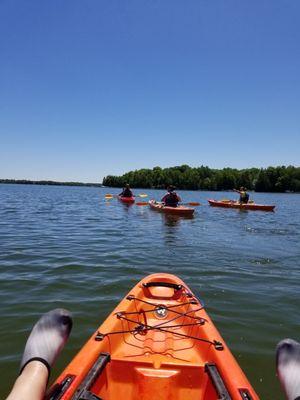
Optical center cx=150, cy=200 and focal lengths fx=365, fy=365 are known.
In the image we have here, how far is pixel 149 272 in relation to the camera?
837 centimetres

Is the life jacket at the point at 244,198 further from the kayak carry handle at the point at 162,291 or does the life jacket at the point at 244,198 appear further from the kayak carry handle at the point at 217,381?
the kayak carry handle at the point at 217,381

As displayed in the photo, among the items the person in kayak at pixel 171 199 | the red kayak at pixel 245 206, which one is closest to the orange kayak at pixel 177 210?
the person in kayak at pixel 171 199

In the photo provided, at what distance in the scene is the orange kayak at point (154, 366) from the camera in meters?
2.96

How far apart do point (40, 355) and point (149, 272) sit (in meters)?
5.30

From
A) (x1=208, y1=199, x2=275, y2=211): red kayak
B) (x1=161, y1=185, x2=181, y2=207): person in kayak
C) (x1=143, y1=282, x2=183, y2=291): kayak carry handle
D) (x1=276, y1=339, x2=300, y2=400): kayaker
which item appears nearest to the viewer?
(x1=276, y1=339, x2=300, y2=400): kayaker

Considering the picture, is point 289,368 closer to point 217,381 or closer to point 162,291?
point 217,381

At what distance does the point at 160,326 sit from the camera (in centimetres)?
454

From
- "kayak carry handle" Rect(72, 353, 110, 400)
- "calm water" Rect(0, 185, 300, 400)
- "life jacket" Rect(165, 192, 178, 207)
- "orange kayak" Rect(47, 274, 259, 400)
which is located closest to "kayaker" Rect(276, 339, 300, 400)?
"orange kayak" Rect(47, 274, 259, 400)

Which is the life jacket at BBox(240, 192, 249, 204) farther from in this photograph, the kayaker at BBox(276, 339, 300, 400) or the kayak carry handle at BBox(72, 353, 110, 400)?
the kayak carry handle at BBox(72, 353, 110, 400)

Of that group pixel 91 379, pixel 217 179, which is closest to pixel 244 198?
pixel 91 379

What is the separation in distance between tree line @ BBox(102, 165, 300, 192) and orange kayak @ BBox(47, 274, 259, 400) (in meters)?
99.8

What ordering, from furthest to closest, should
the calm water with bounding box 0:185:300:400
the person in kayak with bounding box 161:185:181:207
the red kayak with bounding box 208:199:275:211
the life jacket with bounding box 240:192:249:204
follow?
the life jacket with bounding box 240:192:249:204, the red kayak with bounding box 208:199:275:211, the person in kayak with bounding box 161:185:181:207, the calm water with bounding box 0:185:300:400

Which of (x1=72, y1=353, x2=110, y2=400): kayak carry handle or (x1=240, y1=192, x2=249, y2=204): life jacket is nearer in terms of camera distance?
(x1=72, y1=353, x2=110, y2=400): kayak carry handle

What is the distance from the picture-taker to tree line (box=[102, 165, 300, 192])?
99.8 m
